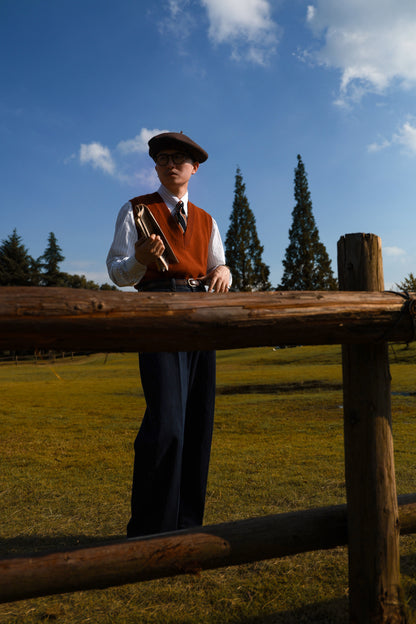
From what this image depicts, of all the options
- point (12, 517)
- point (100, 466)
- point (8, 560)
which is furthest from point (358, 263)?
point (100, 466)

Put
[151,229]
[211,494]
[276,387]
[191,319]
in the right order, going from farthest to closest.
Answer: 1. [276,387]
2. [211,494]
3. [151,229]
4. [191,319]

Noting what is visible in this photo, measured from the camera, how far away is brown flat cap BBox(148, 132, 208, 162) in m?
2.94

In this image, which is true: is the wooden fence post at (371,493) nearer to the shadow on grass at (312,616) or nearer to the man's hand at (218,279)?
the shadow on grass at (312,616)

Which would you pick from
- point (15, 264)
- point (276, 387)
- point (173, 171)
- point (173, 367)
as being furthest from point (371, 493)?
point (15, 264)

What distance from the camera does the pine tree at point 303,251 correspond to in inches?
2092

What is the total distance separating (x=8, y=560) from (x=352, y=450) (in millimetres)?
1425

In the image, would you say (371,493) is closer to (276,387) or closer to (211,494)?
(211,494)

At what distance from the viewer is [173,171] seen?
300cm

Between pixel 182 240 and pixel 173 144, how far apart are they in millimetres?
604

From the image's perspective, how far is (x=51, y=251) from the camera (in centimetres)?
7250

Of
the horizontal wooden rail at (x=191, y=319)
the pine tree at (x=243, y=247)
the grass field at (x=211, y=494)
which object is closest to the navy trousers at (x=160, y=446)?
the grass field at (x=211, y=494)

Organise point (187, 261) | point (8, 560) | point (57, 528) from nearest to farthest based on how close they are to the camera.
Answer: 1. point (8, 560)
2. point (187, 261)
3. point (57, 528)

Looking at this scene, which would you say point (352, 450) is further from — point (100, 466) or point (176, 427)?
point (100, 466)

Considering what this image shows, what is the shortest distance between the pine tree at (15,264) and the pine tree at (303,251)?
33214 mm
